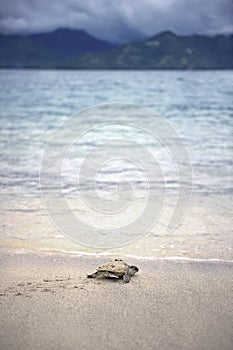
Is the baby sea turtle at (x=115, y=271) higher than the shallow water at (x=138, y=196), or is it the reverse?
the shallow water at (x=138, y=196)

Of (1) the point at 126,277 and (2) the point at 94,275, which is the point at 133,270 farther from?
(2) the point at 94,275

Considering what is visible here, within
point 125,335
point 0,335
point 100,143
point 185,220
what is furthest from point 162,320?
point 100,143

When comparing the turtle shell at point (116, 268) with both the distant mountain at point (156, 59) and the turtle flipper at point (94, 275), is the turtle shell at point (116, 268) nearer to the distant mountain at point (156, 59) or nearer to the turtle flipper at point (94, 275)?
the turtle flipper at point (94, 275)

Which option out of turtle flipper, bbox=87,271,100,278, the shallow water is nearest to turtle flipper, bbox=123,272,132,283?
turtle flipper, bbox=87,271,100,278

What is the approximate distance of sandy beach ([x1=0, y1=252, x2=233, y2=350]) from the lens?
8.66 ft

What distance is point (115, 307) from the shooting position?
305 cm

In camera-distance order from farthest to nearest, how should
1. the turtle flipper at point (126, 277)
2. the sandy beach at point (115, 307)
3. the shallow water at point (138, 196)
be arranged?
1. the shallow water at point (138, 196)
2. the turtle flipper at point (126, 277)
3. the sandy beach at point (115, 307)

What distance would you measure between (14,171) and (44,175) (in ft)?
2.78

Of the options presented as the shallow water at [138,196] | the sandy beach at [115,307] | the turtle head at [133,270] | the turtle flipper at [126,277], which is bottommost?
the sandy beach at [115,307]

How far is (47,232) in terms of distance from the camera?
488 cm

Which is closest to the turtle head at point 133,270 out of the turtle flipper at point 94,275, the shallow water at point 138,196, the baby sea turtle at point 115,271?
the baby sea turtle at point 115,271

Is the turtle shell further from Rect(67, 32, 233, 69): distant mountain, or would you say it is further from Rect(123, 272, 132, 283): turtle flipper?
Rect(67, 32, 233, 69): distant mountain

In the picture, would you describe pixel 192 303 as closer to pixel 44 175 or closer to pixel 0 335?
pixel 0 335

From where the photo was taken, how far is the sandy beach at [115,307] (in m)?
2.64
